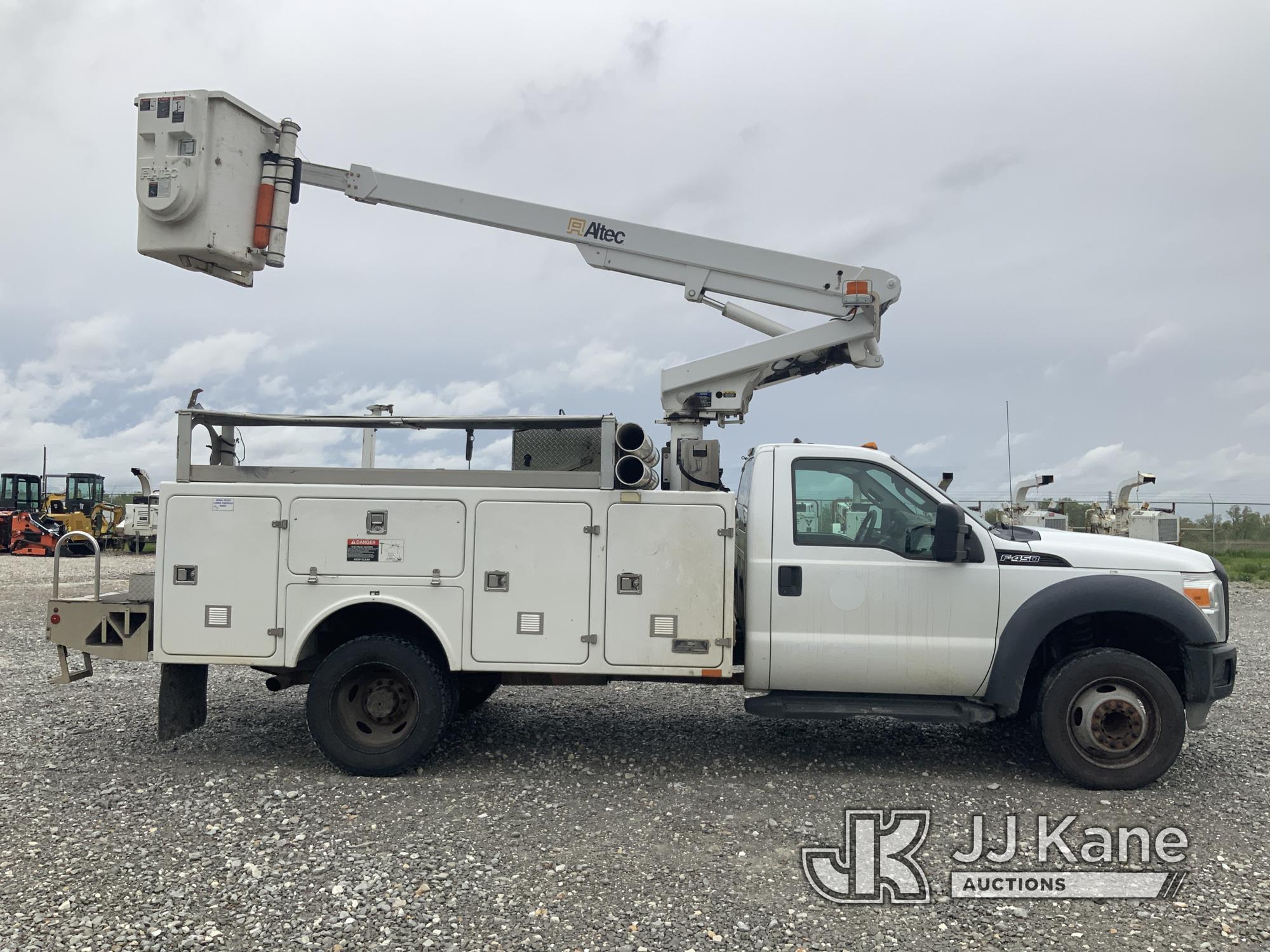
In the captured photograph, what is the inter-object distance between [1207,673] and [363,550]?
206 inches

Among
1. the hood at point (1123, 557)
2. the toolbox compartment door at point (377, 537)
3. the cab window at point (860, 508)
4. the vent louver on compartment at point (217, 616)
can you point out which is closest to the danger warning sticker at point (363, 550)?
the toolbox compartment door at point (377, 537)

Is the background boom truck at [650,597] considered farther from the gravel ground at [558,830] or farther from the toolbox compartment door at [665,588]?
the gravel ground at [558,830]

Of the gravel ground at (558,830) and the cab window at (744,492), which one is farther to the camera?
the cab window at (744,492)

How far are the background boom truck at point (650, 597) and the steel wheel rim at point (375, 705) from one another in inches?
0.5

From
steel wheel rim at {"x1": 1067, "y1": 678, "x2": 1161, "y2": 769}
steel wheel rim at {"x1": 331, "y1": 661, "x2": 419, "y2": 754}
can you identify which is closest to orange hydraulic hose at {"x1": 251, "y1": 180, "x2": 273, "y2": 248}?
steel wheel rim at {"x1": 331, "y1": 661, "x2": 419, "y2": 754}

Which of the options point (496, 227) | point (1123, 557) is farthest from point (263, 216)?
point (1123, 557)

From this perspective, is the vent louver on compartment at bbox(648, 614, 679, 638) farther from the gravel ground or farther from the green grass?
the green grass

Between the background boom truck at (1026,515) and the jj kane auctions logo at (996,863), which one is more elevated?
the background boom truck at (1026,515)

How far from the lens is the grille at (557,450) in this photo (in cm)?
602

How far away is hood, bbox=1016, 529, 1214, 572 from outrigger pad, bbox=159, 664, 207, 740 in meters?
5.44

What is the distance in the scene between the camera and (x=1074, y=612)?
562 centimetres

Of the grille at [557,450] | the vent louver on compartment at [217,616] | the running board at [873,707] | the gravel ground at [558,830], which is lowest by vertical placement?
the gravel ground at [558,830]

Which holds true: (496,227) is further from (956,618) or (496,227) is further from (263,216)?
(956,618)

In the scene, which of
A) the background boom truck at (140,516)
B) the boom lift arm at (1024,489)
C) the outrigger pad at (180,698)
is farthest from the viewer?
the background boom truck at (140,516)
